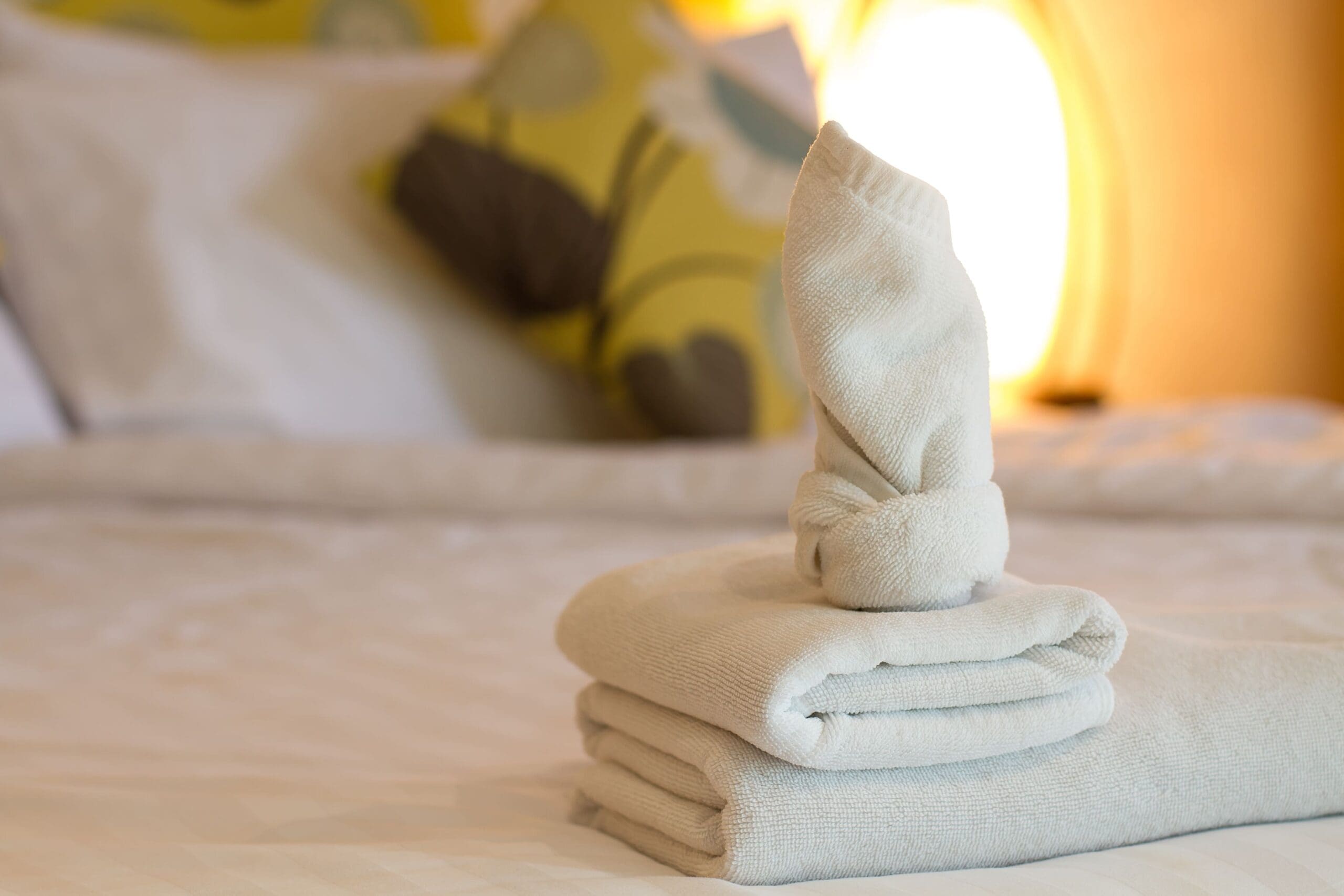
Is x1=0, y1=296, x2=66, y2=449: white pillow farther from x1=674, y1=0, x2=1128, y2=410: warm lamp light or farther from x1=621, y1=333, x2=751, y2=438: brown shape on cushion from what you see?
x1=674, y1=0, x2=1128, y2=410: warm lamp light

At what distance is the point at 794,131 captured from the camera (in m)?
1.73

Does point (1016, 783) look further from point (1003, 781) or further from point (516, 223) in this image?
point (516, 223)

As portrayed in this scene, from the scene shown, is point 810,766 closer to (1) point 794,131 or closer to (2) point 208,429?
(2) point 208,429

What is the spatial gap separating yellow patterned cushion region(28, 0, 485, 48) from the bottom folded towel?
1733 millimetres

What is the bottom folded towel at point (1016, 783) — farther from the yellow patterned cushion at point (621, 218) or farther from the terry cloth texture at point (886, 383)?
the yellow patterned cushion at point (621, 218)

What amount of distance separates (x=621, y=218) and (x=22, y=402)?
729 mm

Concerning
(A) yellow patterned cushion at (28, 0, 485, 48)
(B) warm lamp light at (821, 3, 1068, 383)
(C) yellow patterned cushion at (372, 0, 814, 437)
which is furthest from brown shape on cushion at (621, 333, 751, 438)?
(B) warm lamp light at (821, 3, 1068, 383)

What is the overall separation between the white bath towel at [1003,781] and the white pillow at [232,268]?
1067 millimetres

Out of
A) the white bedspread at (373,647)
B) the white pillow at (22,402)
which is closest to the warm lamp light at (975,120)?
the white bedspread at (373,647)

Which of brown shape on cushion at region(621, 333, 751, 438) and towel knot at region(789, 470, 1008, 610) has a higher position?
brown shape on cushion at region(621, 333, 751, 438)

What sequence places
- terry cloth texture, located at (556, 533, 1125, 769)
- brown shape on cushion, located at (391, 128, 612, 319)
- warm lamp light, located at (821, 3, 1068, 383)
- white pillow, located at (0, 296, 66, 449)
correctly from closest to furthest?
terry cloth texture, located at (556, 533, 1125, 769) → white pillow, located at (0, 296, 66, 449) → brown shape on cushion, located at (391, 128, 612, 319) → warm lamp light, located at (821, 3, 1068, 383)

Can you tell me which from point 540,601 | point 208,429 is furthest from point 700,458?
point 208,429

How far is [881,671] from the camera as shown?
461 millimetres

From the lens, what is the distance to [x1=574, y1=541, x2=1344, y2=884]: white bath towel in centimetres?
46
